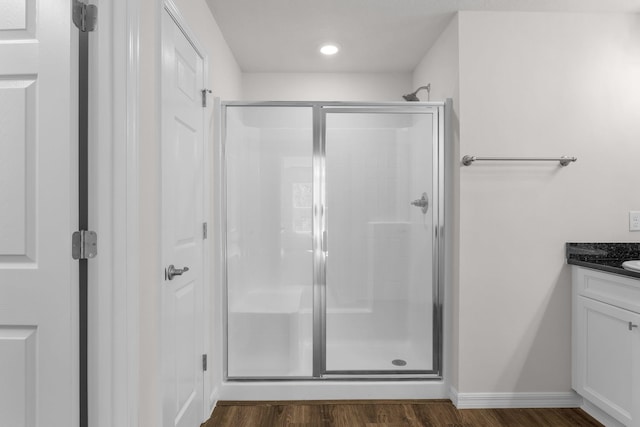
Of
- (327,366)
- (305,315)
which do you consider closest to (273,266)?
(305,315)

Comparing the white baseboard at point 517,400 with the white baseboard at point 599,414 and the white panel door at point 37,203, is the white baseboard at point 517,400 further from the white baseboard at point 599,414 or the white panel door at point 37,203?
the white panel door at point 37,203

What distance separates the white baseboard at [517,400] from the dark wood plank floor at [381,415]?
3 cm

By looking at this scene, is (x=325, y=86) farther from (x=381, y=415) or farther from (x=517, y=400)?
(x=517, y=400)

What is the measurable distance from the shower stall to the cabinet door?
0.82 m

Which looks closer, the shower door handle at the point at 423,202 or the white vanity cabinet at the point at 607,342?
the white vanity cabinet at the point at 607,342

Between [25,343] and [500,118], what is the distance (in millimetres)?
2617

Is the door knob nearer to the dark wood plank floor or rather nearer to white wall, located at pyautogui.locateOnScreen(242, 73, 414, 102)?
the dark wood plank floor

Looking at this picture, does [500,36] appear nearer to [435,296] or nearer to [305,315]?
[435,296]

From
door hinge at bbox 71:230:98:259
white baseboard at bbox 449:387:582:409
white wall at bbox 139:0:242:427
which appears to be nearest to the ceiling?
white wall at bbox 139:0:242:427

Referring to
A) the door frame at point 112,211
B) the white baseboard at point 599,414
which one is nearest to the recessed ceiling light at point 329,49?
the door frame at point 112,211

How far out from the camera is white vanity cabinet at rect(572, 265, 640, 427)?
2.10 metres

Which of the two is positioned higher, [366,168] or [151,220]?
[366,168]

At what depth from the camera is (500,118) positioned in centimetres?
261

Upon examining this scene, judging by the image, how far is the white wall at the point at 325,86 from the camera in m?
3.97
